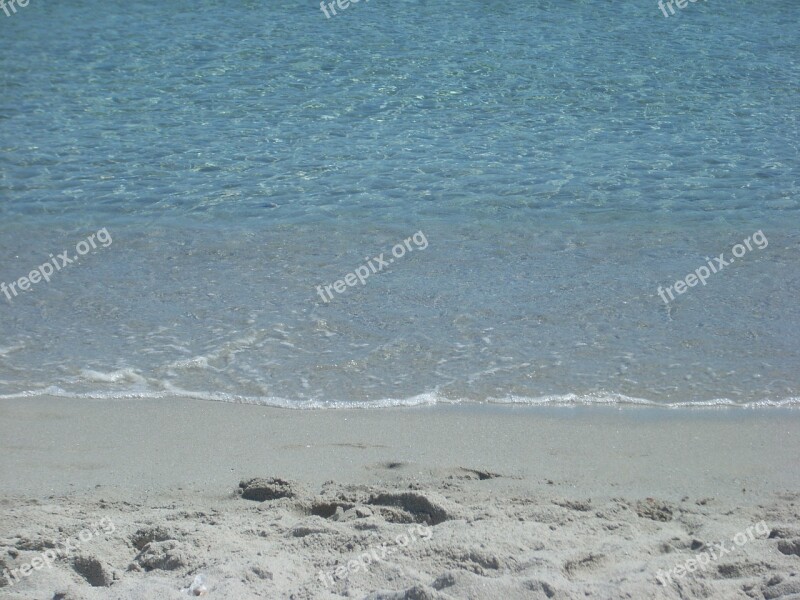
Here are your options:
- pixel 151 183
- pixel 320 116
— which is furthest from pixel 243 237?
Answer: pixel 320 116

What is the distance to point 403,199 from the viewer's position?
8930 millimetres

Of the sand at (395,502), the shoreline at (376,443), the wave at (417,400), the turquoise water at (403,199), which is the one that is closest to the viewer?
the sand at (395,502)

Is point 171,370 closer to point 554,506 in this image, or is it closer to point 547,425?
point 547,425

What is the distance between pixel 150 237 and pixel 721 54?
349 inches

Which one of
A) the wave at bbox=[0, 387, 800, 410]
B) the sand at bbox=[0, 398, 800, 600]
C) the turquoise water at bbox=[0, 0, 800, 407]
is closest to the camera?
the sand at bbox=[0, 398, 800, 600]

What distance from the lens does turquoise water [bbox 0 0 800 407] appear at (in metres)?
5.98

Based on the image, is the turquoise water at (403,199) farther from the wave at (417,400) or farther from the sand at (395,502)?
the sand at (395,502)

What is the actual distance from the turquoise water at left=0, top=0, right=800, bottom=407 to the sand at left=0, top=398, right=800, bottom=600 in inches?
14.8

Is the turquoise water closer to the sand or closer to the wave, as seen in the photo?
the wave

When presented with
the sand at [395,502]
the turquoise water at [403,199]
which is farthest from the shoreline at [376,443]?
the turquoise water at [403,199]

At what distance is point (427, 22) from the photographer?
1440 cm

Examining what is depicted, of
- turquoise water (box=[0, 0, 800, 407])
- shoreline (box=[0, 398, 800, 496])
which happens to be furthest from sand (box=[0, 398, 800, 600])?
turquoise water (box=[0, 0, 800, 407])

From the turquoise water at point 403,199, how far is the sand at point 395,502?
0.38 meters

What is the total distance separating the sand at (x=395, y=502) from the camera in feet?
11.5
